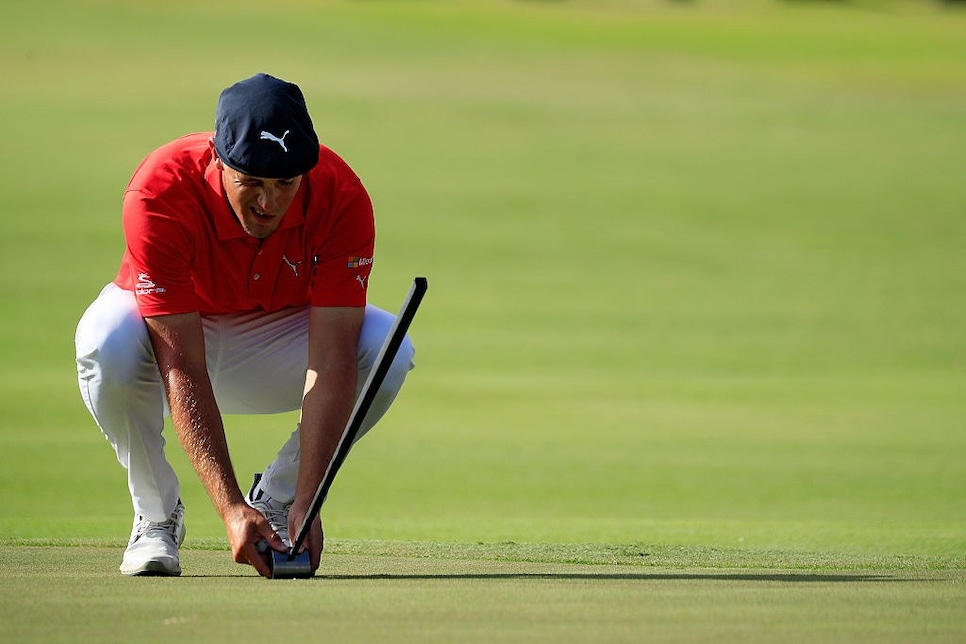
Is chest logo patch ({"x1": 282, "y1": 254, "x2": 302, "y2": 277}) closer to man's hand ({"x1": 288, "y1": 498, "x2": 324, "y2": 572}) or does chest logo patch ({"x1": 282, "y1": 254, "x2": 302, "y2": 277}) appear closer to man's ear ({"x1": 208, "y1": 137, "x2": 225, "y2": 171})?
man's ear ({"x1": 208, "y1": 137, "x2": 225, "y2": 171})

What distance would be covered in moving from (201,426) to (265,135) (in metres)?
0.55

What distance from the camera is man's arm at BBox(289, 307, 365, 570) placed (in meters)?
2.94

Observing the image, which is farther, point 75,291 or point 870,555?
A: point 75,291

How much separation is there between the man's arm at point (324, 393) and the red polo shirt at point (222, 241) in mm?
42

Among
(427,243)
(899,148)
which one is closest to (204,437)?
(427,243)

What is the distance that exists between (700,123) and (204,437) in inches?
553

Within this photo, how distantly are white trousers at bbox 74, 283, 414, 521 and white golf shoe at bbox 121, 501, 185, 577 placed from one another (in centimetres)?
3

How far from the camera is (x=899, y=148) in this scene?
15.7 metres

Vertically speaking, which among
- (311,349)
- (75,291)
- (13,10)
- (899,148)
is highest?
(13,10)

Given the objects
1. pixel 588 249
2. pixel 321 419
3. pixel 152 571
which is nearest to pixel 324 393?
pixel 321 419

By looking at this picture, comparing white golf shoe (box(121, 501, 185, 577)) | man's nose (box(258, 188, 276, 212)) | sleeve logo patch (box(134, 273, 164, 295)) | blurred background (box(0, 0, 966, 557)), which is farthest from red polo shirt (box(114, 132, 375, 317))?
blurred background (box(0, 0, 966, 557))

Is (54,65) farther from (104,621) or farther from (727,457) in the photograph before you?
(104,621)

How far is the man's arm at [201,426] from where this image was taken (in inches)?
108

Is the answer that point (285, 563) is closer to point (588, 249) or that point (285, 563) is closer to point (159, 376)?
point (159, 376)
